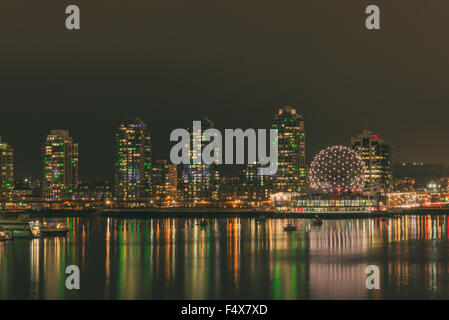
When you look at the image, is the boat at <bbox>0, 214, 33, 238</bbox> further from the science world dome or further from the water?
the science world dome

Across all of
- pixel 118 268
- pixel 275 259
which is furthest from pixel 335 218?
pixel 118 268

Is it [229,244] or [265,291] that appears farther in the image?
[229,244]

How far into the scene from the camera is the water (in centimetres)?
4538

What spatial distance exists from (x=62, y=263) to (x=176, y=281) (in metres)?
12.9

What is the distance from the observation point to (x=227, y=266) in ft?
189

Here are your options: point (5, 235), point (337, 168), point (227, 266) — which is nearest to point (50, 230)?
point (5, 235)

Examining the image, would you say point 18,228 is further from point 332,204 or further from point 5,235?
point 332,204

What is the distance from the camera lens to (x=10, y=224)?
87125mm

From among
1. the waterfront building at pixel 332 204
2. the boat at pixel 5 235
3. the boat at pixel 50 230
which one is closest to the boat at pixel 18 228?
the boat at pixel 50 230

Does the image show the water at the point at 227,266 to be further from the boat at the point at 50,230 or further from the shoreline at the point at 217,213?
the shoreline at the point at 217,213

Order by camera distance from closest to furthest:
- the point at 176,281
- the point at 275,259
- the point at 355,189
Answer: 1. the point at 176,281
2. the point at 275,259
3. the point at 355,189
